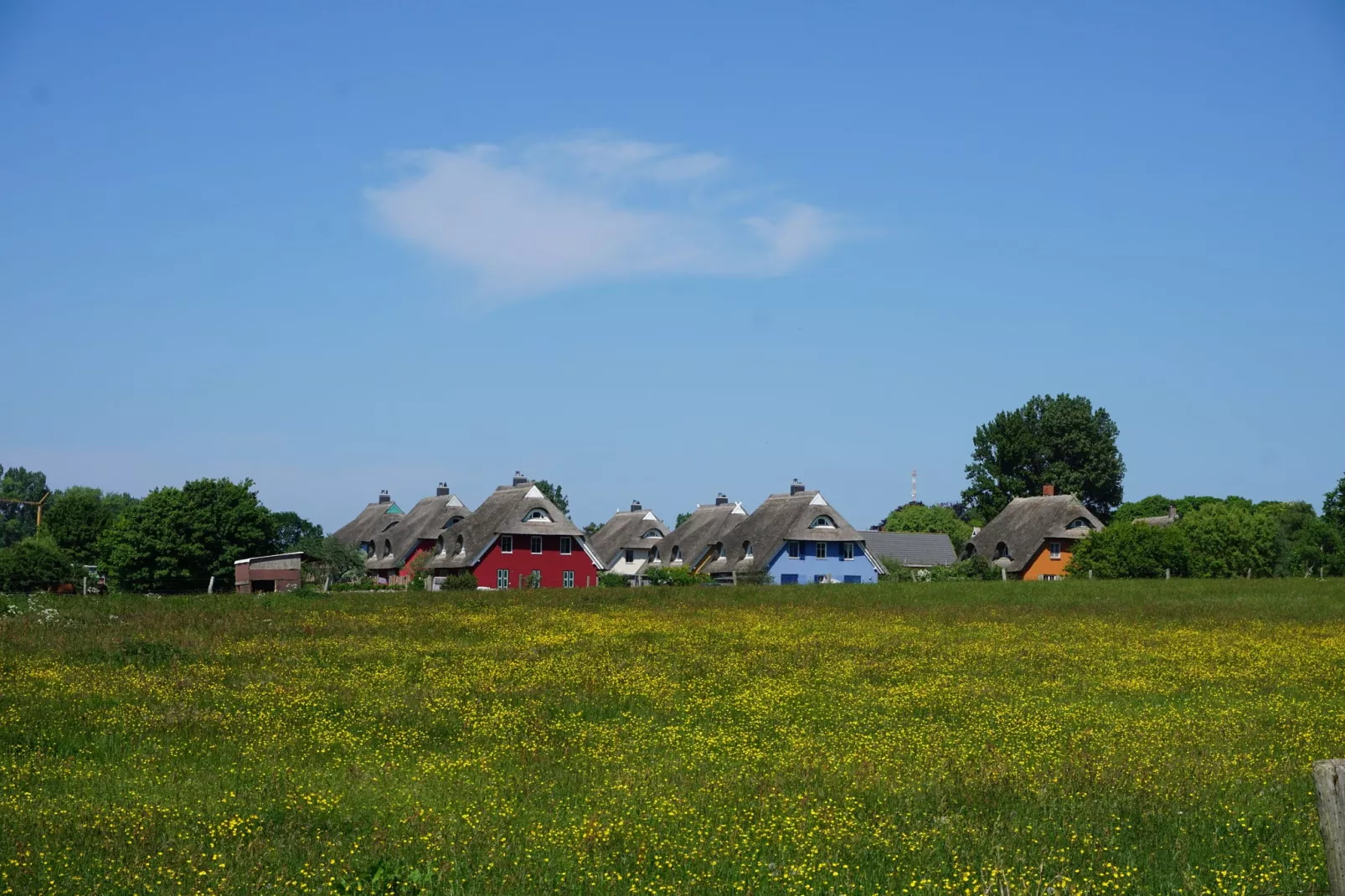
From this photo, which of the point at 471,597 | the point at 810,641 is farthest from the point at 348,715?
the point at 471,597

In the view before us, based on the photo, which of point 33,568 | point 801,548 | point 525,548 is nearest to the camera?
point 33,568

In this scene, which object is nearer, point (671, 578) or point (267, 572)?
point (671, 578)

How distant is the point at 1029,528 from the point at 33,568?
247 ft

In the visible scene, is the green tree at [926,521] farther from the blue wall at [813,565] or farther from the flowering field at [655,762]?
the flowering field at [655,762]

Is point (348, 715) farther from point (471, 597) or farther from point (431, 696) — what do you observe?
point (471, 597)

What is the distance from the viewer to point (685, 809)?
12.5m

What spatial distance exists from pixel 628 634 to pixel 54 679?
1500 centimetres

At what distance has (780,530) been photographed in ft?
305

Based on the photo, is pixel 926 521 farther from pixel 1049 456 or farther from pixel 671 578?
pixel 671 578

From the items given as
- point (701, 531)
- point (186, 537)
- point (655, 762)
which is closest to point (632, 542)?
point (701, 531)

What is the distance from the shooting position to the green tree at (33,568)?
267ft

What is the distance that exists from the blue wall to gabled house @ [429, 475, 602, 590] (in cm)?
1380

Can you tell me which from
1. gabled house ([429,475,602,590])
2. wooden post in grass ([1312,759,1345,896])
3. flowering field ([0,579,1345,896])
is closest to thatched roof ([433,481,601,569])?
gabled house ([429,475,602,590])

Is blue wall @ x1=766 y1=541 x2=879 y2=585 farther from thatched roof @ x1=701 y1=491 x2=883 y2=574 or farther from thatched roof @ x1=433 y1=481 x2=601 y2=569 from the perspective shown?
thatched roof @ x1=433 y1=481 x2=601 y2=569
